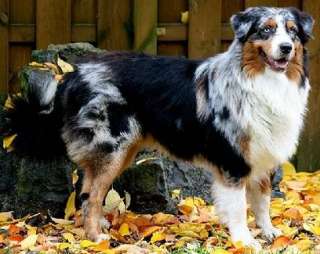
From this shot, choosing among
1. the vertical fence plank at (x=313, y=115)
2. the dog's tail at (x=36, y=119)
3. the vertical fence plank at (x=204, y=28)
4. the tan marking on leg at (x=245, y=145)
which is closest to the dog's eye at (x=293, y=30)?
the tan marking on leg at (x=245, y=145)

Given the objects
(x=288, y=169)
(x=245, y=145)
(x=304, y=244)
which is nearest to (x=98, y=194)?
(x=245, y=145)

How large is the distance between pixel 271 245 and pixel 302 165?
8.79 feet

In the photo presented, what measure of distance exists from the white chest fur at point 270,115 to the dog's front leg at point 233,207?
0.22m

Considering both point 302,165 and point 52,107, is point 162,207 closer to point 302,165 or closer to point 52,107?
point 52,107

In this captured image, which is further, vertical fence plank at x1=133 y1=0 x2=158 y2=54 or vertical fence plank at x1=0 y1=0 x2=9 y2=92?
vertical fence plank at x1=133 y1=0 x2=158 y2=54

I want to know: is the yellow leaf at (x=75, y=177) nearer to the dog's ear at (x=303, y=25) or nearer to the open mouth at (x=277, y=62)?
the open mouth at (x=277, y=62)

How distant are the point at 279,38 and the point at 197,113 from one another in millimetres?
881

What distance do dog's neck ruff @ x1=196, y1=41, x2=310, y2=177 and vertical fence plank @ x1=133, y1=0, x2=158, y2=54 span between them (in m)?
2.23

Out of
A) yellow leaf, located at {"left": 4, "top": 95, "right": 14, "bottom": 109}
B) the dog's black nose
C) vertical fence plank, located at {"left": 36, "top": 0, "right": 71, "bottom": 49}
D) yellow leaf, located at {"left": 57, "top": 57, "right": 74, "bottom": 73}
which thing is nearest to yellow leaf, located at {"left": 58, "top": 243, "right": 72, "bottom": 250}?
yellow leaf, located at {"left": 4, "top": 95, "right": 14, "bottom": 109}

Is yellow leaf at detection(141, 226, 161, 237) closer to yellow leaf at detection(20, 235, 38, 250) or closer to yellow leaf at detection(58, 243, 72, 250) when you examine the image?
yellow leaf at detection(58, 243, 72, 250)

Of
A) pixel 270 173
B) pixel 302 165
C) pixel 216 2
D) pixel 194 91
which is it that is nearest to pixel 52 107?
pixel 194 91

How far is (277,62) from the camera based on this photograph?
21.3ft

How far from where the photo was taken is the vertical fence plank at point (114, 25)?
896cm

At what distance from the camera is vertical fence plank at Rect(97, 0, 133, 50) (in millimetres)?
8961
